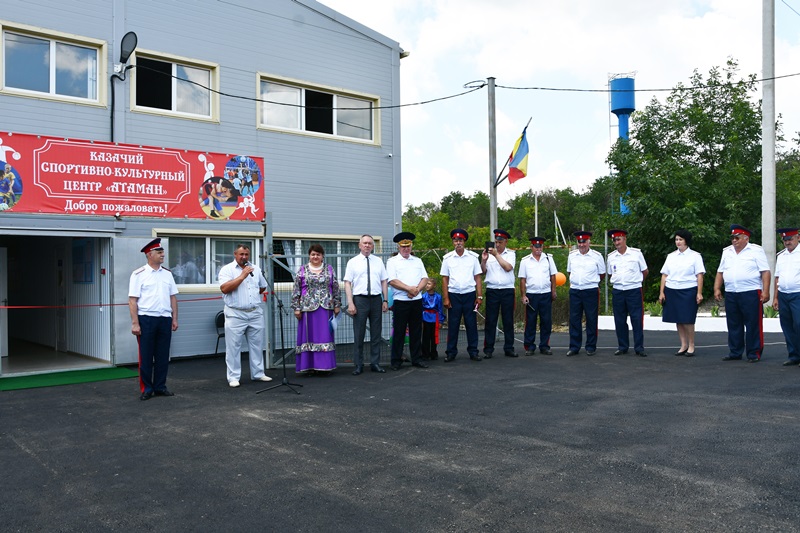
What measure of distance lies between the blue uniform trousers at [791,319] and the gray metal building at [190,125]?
725 cm

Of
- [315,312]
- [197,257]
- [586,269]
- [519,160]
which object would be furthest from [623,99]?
[315,312]

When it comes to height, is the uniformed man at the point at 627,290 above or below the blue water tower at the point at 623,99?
below

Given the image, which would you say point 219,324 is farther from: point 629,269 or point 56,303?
point 629,269

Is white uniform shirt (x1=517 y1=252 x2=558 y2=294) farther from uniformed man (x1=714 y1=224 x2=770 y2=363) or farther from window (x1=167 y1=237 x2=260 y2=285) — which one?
window (x1=167 y1=237 x2=260 y2=285)

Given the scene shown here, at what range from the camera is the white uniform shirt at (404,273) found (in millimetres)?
9805

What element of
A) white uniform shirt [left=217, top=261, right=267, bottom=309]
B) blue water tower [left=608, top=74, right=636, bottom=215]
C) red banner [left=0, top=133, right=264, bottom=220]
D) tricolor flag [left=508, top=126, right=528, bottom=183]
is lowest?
white uniform shirt [left=217, top=261, right=267, bottom=309]

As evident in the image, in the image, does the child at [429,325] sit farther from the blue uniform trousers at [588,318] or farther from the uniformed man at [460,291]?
the blue uniform trousers at [588,318]

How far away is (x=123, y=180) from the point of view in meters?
10.5

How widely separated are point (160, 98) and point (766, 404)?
33.9ft

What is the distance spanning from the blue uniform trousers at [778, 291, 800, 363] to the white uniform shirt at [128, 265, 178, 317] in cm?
808

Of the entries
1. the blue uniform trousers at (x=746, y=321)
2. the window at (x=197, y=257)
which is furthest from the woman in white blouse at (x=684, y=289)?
the window at (x=197, y=257)

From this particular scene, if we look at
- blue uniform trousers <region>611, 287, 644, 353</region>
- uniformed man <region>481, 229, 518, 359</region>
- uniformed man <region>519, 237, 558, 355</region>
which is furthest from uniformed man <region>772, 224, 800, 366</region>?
uniformed man <region>481, 229, 518, 359</region>

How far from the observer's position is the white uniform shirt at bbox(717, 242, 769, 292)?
9609 mm

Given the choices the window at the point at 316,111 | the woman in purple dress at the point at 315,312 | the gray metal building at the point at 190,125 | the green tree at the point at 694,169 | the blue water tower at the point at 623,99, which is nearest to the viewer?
the woman in purple dress at the point at 315,312
